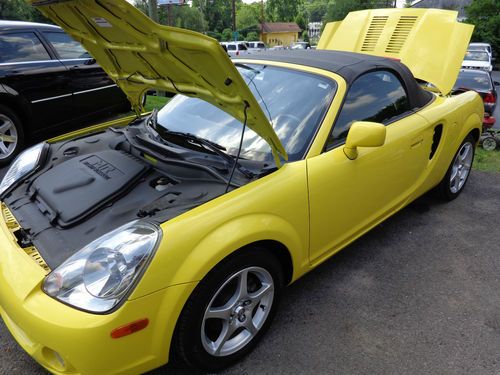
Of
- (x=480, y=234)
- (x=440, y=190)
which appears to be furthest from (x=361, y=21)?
(x=480, y=234)

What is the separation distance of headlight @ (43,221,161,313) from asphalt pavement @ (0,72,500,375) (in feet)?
2.27

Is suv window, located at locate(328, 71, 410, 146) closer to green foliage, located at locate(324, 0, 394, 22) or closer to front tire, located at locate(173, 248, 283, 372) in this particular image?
front tire, located at locate(173, 248, 283, 372)

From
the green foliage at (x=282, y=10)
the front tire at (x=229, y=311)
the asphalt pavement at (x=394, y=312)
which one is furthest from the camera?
the green foliage at (x=282, y=10)

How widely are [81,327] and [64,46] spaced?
501 cm

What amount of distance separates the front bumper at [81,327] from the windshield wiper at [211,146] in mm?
718

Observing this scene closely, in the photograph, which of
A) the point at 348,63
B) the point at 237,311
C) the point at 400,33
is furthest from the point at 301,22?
the point at 237,311

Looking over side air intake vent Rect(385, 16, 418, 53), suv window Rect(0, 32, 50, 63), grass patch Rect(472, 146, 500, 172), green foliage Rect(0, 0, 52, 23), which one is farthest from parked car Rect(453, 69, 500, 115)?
green foliage Rect(0, 0, 52, 23)

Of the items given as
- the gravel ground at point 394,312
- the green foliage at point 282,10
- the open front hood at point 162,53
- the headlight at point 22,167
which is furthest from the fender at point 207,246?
the green foliage at point 282,10

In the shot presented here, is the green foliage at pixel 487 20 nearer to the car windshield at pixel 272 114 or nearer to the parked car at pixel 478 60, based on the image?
the parked car at pixel 478 60

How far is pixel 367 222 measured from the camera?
291 cm

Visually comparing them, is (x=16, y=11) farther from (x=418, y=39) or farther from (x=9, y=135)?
(x=418, y=39)

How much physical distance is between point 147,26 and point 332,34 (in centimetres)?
Result: 348

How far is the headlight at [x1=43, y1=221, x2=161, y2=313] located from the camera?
167 cm

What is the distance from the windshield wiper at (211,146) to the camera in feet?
7.36
